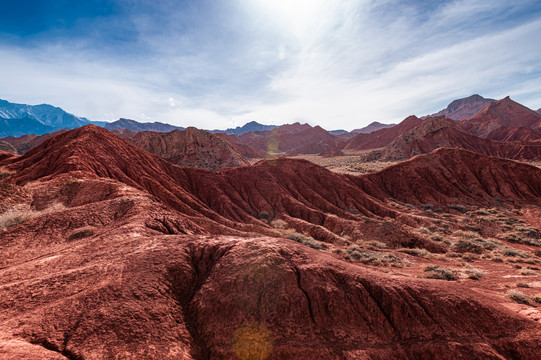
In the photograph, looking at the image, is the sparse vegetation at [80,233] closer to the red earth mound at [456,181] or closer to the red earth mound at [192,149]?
the red earth mound at [456,181]

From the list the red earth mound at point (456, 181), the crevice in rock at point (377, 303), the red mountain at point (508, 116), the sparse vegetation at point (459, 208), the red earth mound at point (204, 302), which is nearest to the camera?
the red earth mound at point (204, 302)

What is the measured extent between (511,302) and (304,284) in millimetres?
10235

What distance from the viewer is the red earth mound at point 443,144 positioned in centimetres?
8643

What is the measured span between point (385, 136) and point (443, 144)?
60067 mm

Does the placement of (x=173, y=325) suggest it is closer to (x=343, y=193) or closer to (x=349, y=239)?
(x=349, y=239)

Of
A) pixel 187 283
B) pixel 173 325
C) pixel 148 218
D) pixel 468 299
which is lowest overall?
pixel 468 299

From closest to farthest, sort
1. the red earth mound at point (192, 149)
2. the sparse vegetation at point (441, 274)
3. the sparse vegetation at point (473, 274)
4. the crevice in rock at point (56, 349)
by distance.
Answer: the crevice in rock at point (56, 349) → the sparse vegetation at point (441, 274) → the sparse vegetation at point (473, 274) → the red earth mound at point (192, 149)

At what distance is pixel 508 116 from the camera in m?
150

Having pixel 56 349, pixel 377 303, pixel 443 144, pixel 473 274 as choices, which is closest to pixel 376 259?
pixel 473 274

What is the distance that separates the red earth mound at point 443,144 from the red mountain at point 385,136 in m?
45.4

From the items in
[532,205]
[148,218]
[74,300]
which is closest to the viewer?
[74,300]

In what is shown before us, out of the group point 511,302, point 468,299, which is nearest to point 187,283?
point 468,299

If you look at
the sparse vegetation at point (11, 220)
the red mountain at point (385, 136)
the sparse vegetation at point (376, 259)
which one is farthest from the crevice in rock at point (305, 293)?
the red mountain at point (385, 136)

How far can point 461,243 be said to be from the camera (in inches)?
990
